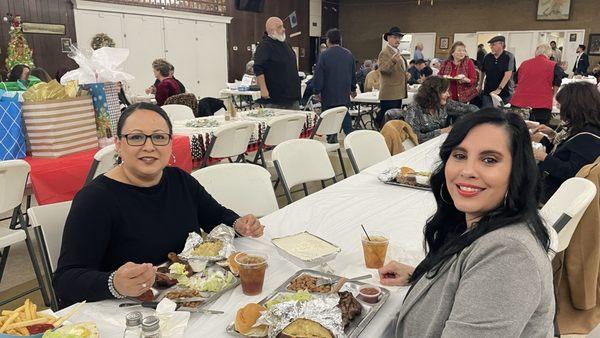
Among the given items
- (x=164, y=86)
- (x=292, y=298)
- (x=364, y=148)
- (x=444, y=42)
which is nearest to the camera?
(x=292, y=298)

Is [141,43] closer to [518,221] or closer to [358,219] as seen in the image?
[358,219]

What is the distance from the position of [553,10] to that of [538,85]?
909cm

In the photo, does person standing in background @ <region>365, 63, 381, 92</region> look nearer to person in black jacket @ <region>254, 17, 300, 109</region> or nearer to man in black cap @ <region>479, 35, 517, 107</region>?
man in black cap @ <region>479, 35, 517, 107</region>

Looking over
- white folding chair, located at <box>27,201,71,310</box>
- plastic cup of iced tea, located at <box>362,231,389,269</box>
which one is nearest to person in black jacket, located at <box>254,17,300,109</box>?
white folding chair, located at <box>27,201,71,310</box>

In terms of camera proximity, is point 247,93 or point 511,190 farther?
point 247,93

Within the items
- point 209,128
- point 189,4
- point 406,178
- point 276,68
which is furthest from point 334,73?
point 189,4

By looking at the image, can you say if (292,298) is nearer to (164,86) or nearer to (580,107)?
(580,107)

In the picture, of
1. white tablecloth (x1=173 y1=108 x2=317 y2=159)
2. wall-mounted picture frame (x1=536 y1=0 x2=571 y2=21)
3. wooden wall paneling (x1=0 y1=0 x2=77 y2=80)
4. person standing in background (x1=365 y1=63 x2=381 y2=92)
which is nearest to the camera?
white tablecloth (x1=173 y1=108 x2=317 y2=159)

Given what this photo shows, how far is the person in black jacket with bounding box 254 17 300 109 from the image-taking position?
206 inches

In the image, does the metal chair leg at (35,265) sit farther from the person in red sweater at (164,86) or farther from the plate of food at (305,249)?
the person in red sweater at (164,86)

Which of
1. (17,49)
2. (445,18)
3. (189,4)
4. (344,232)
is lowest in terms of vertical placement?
(344,232)

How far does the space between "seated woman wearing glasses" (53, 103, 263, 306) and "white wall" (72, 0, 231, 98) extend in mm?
8161

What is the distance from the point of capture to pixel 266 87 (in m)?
5.37

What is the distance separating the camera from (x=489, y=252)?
38.1 inches
